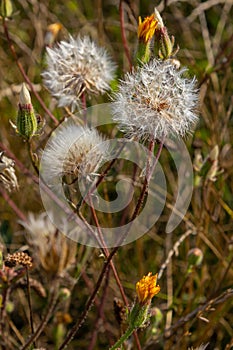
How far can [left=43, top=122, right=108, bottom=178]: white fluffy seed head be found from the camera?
4.30 feet

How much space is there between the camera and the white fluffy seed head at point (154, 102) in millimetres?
1229

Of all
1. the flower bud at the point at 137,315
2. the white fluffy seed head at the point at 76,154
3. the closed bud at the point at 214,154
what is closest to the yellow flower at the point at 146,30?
the white fluffy seed head at the point at 76,154

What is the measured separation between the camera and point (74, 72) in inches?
62.4

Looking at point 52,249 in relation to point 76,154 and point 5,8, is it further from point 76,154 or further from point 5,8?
point 5,8

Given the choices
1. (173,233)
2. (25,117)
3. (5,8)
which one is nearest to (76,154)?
(25,117)

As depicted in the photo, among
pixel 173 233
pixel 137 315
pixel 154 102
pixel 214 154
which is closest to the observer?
pixel 137 315

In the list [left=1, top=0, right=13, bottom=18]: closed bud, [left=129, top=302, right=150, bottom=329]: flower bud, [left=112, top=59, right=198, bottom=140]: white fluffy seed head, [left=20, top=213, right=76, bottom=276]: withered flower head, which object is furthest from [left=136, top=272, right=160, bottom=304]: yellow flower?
[left=1, top=0, right=13, bottom=18]: closed bud

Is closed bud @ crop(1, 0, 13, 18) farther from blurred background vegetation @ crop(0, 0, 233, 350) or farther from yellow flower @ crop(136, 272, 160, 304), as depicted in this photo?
yellow flower @ crop(136, 272, 160, 304)

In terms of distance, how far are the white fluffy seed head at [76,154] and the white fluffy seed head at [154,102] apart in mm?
78

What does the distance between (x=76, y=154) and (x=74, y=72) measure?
0.34 meters

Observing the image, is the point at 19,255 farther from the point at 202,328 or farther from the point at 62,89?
the point at 202,328

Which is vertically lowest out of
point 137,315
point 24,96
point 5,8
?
point 137,315

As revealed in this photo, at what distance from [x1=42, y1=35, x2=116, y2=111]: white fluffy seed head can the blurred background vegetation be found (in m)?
0.15

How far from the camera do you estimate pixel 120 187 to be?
1.69m
